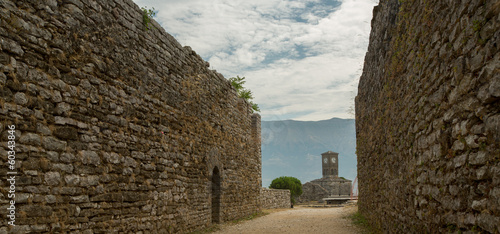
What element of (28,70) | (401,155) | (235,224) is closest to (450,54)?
(401,155)

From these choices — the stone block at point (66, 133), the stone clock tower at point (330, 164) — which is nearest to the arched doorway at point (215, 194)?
the stone block at point (66, 133)

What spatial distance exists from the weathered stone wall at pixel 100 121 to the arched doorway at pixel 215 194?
818 mm

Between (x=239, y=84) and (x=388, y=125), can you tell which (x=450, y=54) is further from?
(x=239, y=84)

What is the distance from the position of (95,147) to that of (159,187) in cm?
231

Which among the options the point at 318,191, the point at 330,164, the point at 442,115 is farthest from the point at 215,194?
the point at 330,164

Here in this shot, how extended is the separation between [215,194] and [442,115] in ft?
30.2

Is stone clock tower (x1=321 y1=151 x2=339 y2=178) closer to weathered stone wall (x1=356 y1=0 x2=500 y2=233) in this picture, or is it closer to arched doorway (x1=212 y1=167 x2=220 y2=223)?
arched doorway (x1=212 y1=167 x2=220 y2=223)

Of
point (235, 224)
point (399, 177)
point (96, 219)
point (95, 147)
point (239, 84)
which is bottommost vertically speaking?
point (235, 224)

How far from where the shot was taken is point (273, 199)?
23141 millimetres

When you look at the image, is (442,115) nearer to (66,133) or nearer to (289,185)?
(66,133)

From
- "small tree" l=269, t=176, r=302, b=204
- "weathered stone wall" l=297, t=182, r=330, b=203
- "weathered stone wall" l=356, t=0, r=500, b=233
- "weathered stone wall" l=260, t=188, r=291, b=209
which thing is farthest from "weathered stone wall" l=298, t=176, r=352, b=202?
"weathered stone wall" l=356, t=0, r=500, b=233

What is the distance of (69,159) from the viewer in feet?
19.2

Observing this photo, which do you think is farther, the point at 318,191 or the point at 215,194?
the point at 318,191

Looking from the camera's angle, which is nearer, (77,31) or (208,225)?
(77,31)
